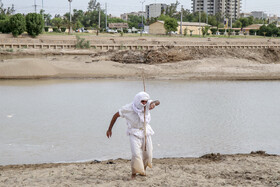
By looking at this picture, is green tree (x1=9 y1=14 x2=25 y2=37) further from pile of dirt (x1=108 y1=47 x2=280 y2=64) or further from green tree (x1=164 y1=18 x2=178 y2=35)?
green tree (x1=164 y1=18 x2=178 y2=35)

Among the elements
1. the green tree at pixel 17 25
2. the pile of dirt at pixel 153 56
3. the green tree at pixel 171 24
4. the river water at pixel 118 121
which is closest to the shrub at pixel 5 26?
the green tree at pixel 17 25

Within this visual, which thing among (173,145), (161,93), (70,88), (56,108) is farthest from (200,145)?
(70,88)

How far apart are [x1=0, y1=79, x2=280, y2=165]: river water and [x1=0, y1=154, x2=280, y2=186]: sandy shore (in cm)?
117

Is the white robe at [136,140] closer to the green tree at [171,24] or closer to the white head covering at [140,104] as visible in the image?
the white head covering at [140,104]

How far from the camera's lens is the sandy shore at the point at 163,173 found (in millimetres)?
6289

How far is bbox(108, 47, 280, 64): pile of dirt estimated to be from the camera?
104 feet

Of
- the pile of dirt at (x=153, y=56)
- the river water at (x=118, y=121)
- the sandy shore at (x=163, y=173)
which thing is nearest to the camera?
the sandy shore at (x=163, y=173)

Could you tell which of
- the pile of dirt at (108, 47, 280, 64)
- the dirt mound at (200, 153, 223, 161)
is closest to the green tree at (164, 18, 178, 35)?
the pile of dirt at (108, 47, 280, 64)

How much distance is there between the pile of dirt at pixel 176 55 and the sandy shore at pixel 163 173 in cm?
2362

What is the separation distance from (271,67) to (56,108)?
64.1ft

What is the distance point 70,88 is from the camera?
21.6 metres

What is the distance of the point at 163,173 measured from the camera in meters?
6.89

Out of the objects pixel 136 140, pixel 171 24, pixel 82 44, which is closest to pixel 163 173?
pixel 136 140

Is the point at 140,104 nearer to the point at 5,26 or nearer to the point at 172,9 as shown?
the point at 5,26
